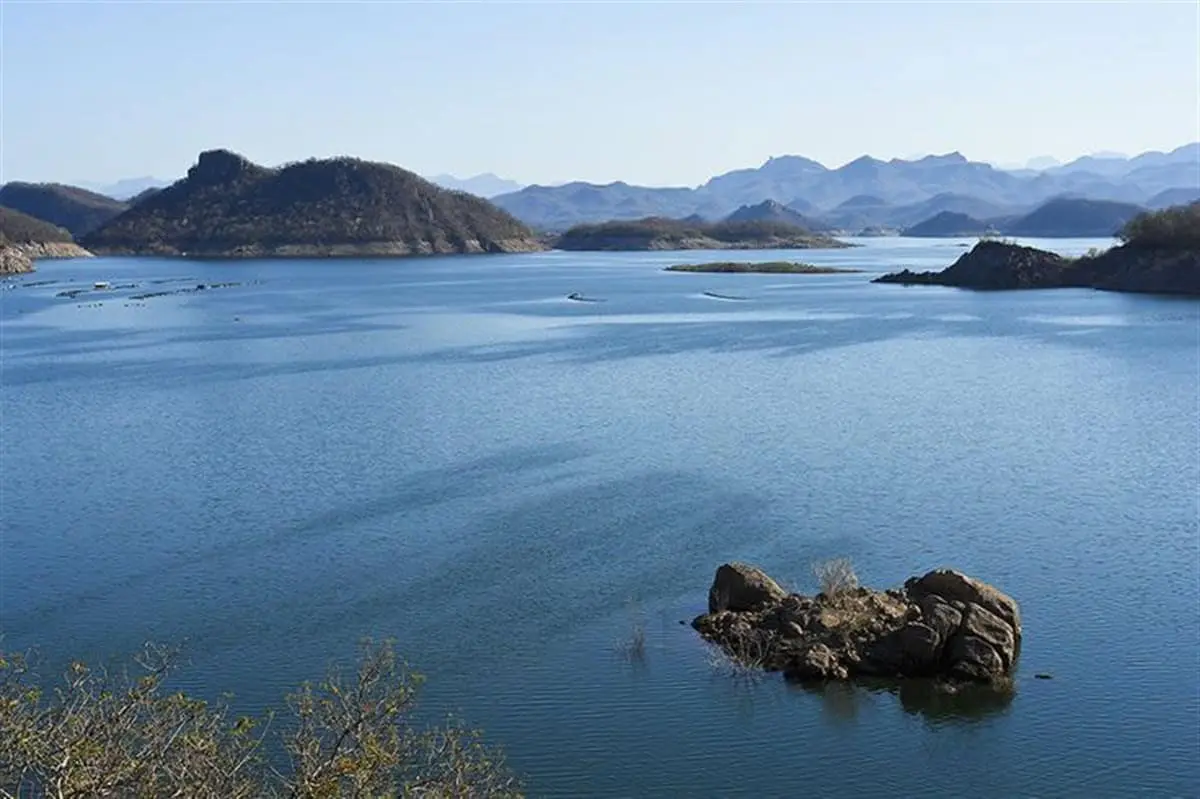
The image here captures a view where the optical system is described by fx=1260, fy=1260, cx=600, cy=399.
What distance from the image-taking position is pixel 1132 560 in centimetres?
2483

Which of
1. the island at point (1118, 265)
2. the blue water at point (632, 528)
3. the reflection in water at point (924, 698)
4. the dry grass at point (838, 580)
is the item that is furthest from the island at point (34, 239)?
the reflection in water at point (924, 698)

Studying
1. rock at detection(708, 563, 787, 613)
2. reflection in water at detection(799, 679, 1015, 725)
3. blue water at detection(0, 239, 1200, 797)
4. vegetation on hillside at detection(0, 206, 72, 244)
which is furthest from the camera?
vegetation on hillside at detection(0, 206, 72, 244)

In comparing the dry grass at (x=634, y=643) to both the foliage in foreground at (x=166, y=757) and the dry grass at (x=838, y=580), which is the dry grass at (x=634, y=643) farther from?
the foliage in foreground at (x=166, y=757)

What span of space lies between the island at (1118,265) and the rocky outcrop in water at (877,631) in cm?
7547

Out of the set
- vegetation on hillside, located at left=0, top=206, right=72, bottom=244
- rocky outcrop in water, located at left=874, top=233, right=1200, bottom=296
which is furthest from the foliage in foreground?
vegetation on hillside, located at left=0, top=206, right=72, bottom=244

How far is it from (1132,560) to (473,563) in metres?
13.0

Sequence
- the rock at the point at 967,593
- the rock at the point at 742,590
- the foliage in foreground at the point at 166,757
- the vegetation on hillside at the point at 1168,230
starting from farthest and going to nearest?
the vegetation on hillside at the point at 1168,230, the rock at the point at 742,590, the rock at the point at 967,593, the foliage in foreground at the point at 166,757

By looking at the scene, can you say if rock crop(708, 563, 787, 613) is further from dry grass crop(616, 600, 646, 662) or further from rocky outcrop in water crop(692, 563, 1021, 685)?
dry grass crop(616, 600, 646, 662)

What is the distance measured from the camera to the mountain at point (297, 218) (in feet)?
590

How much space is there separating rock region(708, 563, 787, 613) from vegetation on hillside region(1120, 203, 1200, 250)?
79621 mm

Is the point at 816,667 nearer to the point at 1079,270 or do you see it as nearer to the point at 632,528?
the point at 632,528

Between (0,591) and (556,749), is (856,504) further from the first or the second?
(0,591)

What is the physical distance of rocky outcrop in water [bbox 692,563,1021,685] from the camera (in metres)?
19.6

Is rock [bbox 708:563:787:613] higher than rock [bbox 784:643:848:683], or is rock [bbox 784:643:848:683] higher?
rock [bbox 708:563:787:613]
